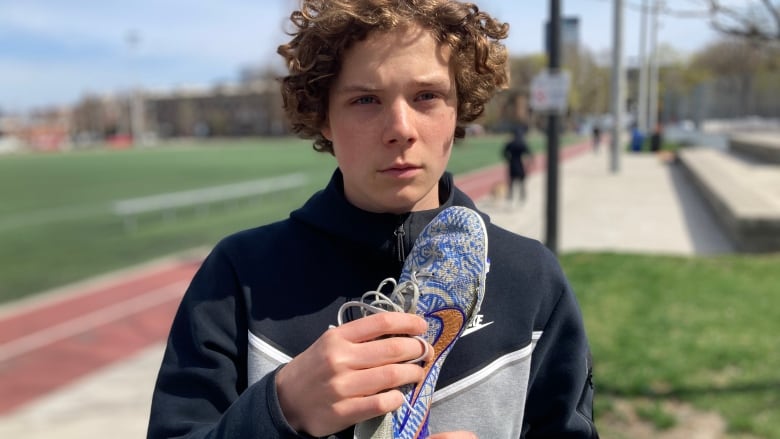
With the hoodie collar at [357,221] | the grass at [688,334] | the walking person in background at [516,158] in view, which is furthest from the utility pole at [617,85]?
the hoodie collar at [357,221]

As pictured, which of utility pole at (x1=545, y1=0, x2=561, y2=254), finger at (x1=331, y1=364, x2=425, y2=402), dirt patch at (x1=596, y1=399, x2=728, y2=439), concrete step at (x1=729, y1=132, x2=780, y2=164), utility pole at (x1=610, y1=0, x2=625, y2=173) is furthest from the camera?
utility pole at (x1=610, y1=0, x2=625, y2=173)

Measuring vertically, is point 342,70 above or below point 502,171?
above

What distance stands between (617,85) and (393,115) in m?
19.8

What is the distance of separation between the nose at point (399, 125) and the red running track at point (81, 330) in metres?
4.69

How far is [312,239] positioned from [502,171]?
63.8 feet

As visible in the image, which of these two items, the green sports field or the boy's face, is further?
the green sports field

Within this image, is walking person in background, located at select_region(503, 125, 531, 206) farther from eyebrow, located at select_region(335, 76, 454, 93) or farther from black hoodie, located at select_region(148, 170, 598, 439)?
eyebrow, located at select_region(335, 76, 454, 93)

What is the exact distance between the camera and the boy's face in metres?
1.15

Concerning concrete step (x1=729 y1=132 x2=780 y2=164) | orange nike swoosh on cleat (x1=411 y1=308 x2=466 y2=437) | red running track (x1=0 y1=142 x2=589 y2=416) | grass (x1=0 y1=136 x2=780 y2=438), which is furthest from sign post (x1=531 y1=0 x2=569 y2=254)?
concrete step (x1=729 y1=132 x2=780 y2=164)

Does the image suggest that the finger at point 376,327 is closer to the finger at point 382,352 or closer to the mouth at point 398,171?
the finger at point 382,352

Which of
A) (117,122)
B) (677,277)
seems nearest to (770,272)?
(677,277)

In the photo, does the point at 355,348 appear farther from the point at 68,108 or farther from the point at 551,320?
the point at 68,108

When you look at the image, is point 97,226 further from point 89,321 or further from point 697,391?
point 697,391

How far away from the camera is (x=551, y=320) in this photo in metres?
1.28
